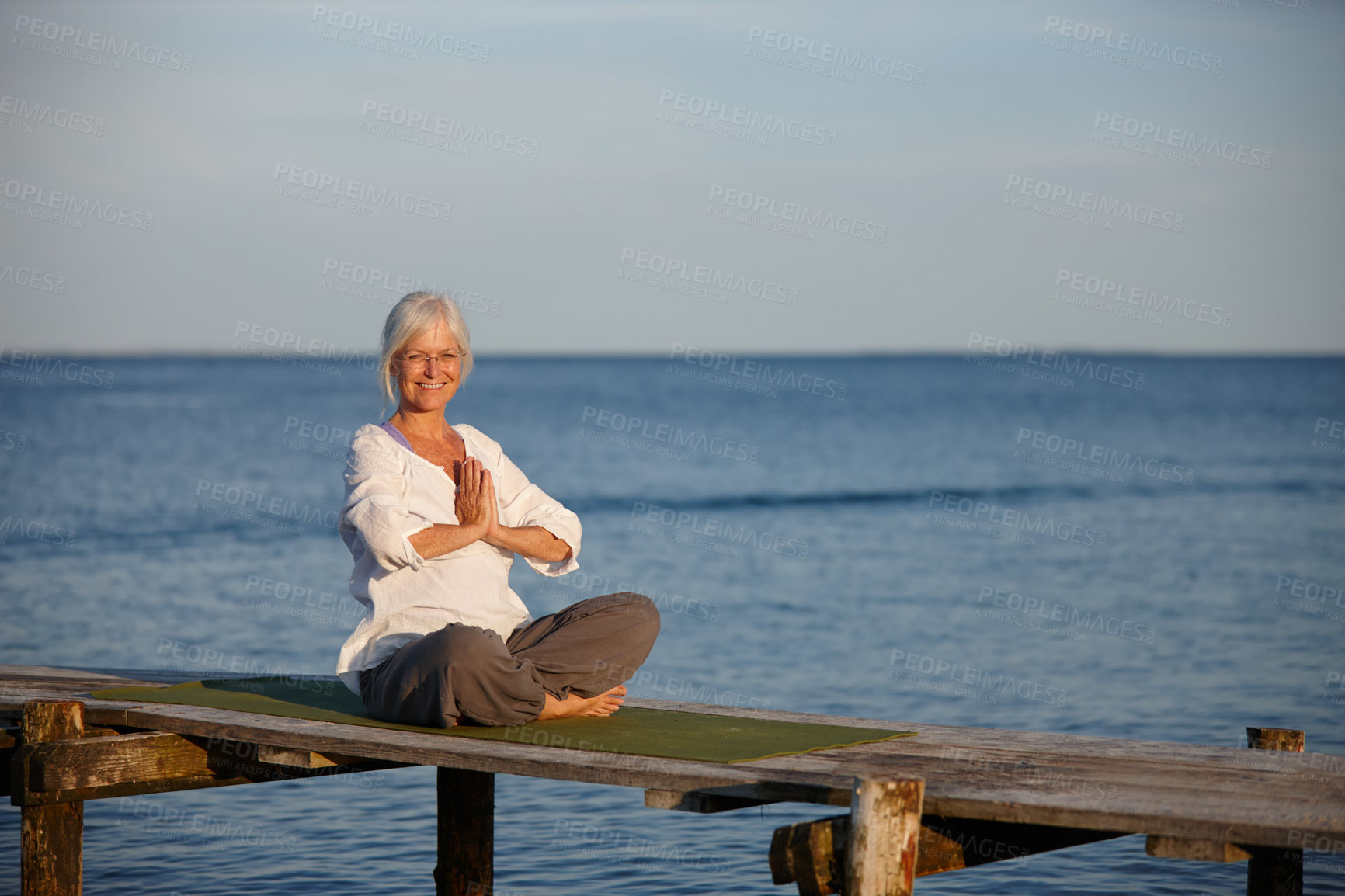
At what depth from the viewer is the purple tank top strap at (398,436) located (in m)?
6.09

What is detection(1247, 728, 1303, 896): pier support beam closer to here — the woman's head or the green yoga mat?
the green yoga mat

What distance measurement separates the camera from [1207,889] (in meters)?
8.55

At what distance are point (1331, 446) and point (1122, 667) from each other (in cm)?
4393

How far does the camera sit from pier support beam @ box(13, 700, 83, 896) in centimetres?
604

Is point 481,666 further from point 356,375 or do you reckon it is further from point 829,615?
point 356,375

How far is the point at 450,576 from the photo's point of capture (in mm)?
6020
